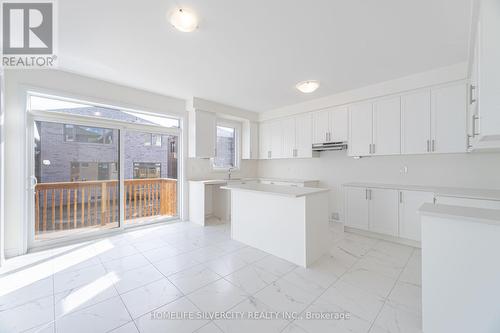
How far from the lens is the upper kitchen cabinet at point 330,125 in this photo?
4035 mm

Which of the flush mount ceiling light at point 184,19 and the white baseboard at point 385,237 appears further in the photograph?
the white baseboard at point 385,237

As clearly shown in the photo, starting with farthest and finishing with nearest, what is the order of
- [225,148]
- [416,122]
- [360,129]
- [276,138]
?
[225,148]
[276,138]
[360,129]
[416,122]

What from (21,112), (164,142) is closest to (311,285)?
(164,142)

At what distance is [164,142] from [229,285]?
334 cm

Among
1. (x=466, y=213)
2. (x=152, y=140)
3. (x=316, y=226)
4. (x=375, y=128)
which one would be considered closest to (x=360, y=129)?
(x=375, y=128)

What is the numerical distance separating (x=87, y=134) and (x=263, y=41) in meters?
3.26

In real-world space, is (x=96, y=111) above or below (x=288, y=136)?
above

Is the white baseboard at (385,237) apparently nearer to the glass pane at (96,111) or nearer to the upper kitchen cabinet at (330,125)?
the upper kitchen cabinet at (330,125)

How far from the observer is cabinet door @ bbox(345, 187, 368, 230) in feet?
11.6

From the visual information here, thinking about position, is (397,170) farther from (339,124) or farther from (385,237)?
(339,124)

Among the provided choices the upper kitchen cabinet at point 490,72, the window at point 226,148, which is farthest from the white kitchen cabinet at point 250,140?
the upper kitchen cabinet at point 490,72

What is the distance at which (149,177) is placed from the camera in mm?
4273

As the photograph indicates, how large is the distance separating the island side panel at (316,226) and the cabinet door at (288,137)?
89.4 inches

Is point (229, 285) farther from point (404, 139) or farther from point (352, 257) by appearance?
point (404, 139)
